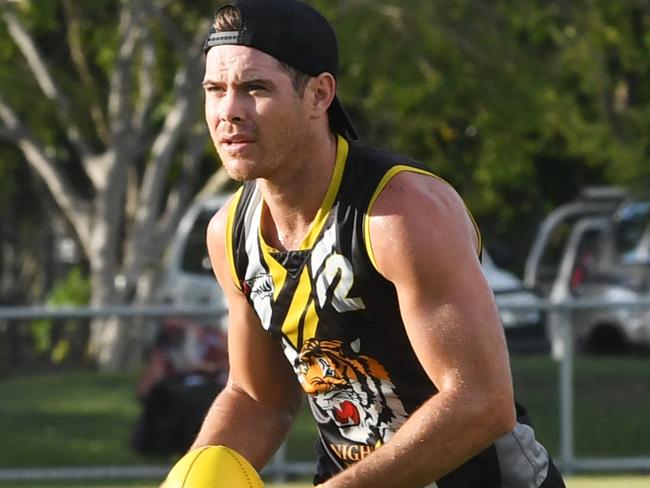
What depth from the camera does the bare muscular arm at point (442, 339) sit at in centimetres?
352

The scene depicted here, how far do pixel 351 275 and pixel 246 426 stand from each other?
0.71m

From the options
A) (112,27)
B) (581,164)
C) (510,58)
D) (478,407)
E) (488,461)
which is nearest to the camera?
(478,407)

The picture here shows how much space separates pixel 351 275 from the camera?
366 cm

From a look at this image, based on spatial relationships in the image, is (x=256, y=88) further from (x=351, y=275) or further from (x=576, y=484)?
(x=576, y=484)

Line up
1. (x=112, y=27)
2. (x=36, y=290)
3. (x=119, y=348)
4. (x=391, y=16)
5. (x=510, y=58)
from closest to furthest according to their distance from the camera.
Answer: (x=119, y=348) < (x=391, y=16) < (x=510, y=58) < (x=112, y=27) < (x=36, y=290)

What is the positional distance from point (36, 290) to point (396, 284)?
26672 mm

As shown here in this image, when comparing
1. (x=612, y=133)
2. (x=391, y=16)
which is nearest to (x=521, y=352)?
(x=391, y=16)

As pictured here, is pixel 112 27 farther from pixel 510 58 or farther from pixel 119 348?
pixel 119 348

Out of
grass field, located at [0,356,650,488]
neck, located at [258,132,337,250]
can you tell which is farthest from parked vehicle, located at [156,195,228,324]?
neck, located at [258,132,337,250]

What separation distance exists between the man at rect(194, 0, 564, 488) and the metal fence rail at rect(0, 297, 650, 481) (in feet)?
24.0

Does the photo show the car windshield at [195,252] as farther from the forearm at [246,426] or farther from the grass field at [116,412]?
the forearm at [246,426]

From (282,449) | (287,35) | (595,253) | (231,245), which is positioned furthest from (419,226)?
(595,253)

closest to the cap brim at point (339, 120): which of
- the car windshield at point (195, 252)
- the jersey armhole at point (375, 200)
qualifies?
the jersey armhole at point (375, 200)

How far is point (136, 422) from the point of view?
37.2ft
